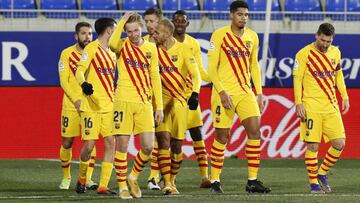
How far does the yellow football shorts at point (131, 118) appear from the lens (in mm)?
10820

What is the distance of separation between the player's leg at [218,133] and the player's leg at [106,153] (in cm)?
118

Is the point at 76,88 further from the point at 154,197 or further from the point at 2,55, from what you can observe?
the point at 2,55

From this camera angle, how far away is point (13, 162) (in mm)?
16344

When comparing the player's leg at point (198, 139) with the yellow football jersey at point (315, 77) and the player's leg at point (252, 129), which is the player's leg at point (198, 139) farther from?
the yellow football jersey at point (315, 77)

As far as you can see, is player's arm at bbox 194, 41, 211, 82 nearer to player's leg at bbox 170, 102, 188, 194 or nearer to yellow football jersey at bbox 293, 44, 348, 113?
player's leg at bbox 170, 102, 188, 194

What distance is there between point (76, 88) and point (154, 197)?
6.85ft

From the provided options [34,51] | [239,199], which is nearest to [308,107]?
[239,199]

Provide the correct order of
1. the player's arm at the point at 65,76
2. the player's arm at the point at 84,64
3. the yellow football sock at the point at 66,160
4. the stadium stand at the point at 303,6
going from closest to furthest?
1. the player's arm at the point at 84,64
2. the player's arm at the point at 65,76
3. the yellow football sock at the point at 66,160
4. the stadium stand at the point at 303,6

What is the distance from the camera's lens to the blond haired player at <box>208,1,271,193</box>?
11.7 meters

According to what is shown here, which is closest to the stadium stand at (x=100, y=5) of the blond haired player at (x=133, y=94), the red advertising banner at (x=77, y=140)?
the red advertising banner at (x=77, y=140)

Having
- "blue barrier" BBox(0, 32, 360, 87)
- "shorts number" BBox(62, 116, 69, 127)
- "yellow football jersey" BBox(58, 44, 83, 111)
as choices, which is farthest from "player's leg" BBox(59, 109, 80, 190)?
"blue barrier" BBox(0, 32, 360, 87)

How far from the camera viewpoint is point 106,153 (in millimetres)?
11438

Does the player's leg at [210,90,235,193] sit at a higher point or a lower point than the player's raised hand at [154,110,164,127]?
lower

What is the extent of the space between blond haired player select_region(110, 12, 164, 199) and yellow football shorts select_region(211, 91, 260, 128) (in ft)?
3.67
